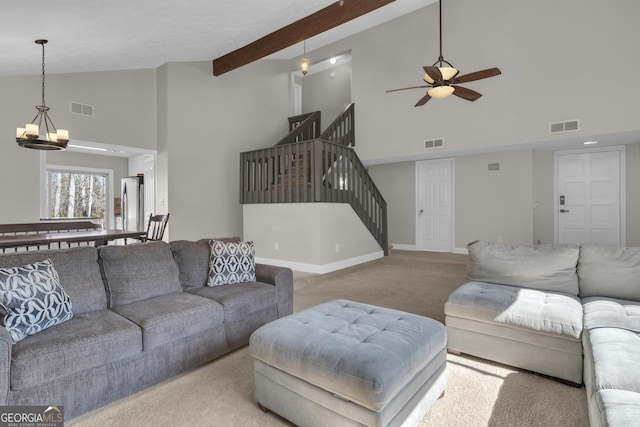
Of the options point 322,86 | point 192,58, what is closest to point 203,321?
point 192,58

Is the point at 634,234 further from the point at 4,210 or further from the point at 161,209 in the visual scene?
the point at 4,210

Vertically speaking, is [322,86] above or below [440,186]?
above

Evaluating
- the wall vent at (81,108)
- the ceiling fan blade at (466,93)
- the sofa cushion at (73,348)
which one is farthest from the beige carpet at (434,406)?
the wall vent at (81,108)

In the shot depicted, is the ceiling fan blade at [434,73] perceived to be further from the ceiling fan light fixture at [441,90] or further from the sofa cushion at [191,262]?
the sofa cushion at [191,262]

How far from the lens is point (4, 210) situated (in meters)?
4.68

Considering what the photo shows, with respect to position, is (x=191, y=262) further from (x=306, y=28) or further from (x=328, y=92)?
(x=328, y=92)

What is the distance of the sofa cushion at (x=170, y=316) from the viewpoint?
1984 mm

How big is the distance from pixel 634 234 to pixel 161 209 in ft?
27.8

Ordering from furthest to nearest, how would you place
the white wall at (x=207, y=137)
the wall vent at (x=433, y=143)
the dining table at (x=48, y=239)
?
the wall vent at (x=433, y=143) < the white wall at (x=207, y=137) < the dining table at (x=48, y=239)

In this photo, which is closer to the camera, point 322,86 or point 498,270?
point 498,270

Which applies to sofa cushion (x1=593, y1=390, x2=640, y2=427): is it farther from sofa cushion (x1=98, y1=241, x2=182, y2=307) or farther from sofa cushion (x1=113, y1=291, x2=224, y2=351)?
sofa cushion (x1=98, y1=241, x2=182, y2=307)

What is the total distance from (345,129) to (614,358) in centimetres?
618

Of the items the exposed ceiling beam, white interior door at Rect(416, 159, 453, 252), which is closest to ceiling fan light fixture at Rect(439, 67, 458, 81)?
the exposed ceiling beam

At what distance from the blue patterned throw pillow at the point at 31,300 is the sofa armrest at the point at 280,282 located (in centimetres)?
140
